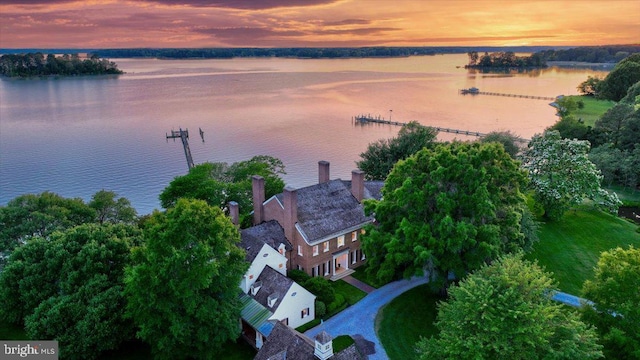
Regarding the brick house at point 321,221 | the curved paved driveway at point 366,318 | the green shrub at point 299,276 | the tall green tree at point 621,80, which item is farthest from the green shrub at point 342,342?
the tall green tree at point 621,80

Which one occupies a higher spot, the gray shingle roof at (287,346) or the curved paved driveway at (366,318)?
the gray shingle roof at (287,346)

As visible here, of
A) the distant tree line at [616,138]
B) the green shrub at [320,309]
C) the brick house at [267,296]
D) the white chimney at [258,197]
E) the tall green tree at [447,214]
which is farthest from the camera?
the distant tree line at [616,138]

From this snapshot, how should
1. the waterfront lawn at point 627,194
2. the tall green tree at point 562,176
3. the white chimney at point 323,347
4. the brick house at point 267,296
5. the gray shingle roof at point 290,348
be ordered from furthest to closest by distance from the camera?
1. the waterfront lawn at point 627,194
2. the tall green tree at point 562,176
3. the brick house at point 267,296
4. the gray shingle roof at point 290,348
5. the white chimney at point 323,347

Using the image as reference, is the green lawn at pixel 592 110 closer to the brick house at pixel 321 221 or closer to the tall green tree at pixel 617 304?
the brick house at pixel 321 221

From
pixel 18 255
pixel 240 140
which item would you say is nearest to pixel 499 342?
pixel 18 255

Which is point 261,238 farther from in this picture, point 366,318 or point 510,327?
point 510,327

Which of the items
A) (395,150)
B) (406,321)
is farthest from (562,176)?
(406,321)
